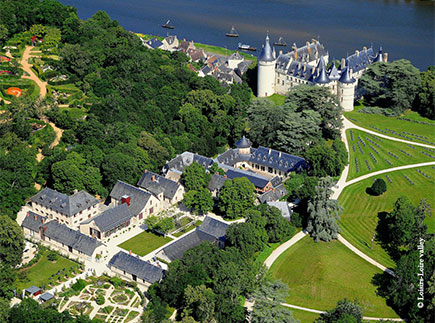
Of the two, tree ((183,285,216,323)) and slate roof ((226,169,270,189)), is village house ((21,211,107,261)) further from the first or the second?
slate roof ((226,169,270,189))

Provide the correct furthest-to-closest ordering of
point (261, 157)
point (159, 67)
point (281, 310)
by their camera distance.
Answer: point (159, 67), point (261, 157), point (281, 310)

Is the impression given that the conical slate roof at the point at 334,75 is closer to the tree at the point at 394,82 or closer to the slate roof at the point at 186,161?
the tree at the point at 394,82

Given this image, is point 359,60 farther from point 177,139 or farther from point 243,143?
point 177,139

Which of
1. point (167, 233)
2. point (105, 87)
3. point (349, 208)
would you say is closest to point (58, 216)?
point (167, 233)

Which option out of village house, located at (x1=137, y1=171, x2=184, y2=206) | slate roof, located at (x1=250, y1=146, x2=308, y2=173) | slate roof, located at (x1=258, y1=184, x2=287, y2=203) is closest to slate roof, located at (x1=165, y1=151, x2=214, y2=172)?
village house, located at (x1=137, y1=171, x2=184, y2=206)

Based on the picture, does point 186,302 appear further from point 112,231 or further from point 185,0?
point 185,0

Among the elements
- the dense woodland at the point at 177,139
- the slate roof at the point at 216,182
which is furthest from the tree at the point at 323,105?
the slate roof at the point at 216,182

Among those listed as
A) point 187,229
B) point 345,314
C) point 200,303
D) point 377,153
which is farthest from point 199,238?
point 377,153
